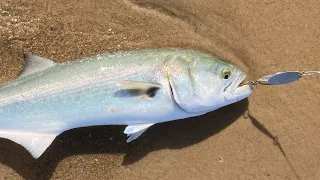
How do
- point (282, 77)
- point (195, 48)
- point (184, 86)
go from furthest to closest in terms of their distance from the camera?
point (195, 48)
point (282, 77)
point (184, 86)

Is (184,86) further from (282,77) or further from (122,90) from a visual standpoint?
(282,77)

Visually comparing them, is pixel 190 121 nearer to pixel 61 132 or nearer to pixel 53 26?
pixel 61 132

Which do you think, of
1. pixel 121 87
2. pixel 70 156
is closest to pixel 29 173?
pixel 70 156

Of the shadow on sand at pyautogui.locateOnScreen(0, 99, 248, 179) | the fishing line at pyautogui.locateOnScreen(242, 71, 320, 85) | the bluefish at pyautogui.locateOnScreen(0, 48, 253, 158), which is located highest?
the fishing line at pyautogui.locateOnScreen(242, 71, 320, 85)

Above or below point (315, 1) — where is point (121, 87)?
below

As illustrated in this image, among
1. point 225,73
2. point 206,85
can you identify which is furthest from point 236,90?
point 206,85

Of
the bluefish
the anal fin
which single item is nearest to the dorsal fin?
the bluefish

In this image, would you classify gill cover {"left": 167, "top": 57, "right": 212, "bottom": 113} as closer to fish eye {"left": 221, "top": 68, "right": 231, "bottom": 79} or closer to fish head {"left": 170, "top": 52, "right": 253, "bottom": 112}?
fish head {"left": 170, "top": 52, "right": 253, "bottom": 112}

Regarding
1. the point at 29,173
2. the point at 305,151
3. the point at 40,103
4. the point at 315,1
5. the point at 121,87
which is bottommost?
the point at 29,173
